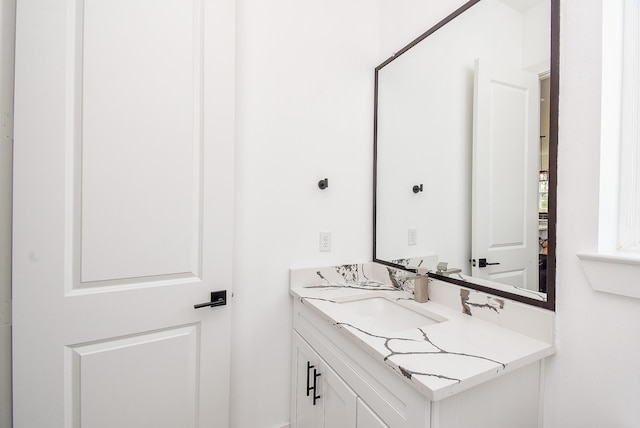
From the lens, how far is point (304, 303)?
1303 mm

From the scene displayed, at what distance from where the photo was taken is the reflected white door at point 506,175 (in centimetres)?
96

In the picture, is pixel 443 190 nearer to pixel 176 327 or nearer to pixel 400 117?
pixel 400 117

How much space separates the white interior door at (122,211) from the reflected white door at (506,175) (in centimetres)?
101

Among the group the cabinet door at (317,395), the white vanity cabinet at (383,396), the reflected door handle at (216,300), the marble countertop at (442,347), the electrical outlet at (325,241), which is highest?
the electrical outlet at (325,241)

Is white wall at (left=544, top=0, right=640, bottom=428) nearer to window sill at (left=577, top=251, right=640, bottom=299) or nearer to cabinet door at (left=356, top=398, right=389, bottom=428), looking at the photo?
window sill at (left=577, top=251, right=640, bottom=299)

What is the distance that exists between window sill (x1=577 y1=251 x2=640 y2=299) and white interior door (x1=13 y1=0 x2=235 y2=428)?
3.97 ft

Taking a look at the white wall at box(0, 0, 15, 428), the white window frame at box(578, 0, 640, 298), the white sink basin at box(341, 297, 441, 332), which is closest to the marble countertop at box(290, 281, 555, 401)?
the white sink basin at box(341, 297, 441, 332)

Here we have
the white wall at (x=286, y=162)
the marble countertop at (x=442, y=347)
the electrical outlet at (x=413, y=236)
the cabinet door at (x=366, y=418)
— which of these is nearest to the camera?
the marble countertop at (x=442, y=347)

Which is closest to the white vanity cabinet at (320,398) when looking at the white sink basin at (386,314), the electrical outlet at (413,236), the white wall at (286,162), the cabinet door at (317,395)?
the cabinet door at (317,395)

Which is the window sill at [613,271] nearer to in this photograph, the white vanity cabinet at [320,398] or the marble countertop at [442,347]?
the marble countertop at [442,347]

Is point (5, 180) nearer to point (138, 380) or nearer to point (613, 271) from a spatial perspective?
point (138, 380)

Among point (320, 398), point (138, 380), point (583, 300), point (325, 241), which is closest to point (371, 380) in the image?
point (320, 398)

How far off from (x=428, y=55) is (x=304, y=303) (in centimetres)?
128

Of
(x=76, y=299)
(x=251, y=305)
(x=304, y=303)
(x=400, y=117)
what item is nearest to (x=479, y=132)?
(x=400, y=117)
